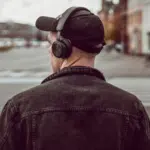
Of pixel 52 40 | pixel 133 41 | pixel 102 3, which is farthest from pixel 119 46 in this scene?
pixel 52 40

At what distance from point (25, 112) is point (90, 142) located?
0.27m

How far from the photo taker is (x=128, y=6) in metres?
61.5

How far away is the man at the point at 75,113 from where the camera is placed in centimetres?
210

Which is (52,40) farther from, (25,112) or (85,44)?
(25,112)

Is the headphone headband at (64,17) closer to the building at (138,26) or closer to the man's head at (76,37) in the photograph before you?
the man's head at (76,37)

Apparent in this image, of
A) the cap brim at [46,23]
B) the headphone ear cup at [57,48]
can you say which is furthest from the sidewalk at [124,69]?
the headphone ear cup at [57,48]

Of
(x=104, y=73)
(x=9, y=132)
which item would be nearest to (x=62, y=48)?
(x=9, y=132)

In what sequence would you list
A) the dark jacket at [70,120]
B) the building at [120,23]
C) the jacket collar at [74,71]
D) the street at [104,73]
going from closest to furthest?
the dark jacket at [70,120] → the jacket collar at [74,71] → the street at [104,73] → the building at [120,23]

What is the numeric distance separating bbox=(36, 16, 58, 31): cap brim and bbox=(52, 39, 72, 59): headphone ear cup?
67 mm

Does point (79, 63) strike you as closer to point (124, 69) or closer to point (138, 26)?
point (124, 69)

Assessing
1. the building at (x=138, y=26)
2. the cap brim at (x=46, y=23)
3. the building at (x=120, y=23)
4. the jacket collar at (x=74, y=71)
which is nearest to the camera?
the jacket collar at (x=74, y=71)

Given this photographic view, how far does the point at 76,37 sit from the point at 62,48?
3.8 inches

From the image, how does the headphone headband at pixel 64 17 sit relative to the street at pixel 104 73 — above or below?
above

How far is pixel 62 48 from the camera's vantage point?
213cm
